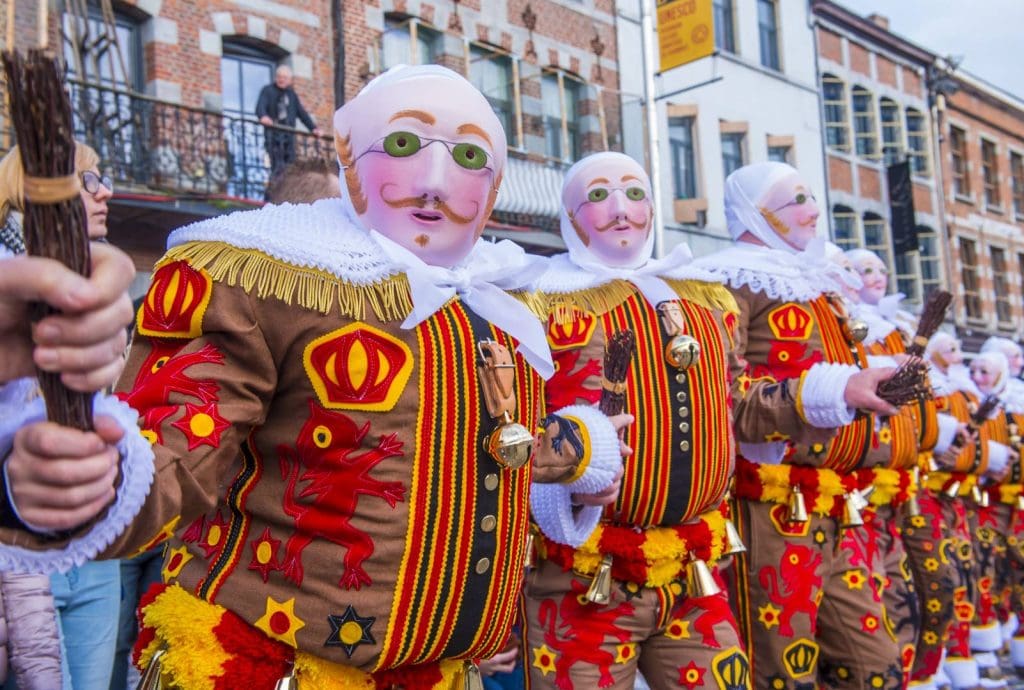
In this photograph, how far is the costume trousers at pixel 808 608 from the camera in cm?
388

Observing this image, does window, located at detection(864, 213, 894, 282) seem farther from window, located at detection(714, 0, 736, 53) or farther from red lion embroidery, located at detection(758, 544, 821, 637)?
red lion embroidery, located at detection(758, 544, 821, 637)

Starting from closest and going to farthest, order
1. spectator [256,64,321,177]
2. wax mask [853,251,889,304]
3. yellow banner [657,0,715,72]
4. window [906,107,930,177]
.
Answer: wax mask [853,251,889,304] → spectator [256,64,321,177] → yellow banner [657,0,715,72] → window [906,107,930,177]

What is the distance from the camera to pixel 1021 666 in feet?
23.8

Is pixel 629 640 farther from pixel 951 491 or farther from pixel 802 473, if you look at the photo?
pixel 951 491

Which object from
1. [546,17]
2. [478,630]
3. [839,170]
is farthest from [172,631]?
[839,170]

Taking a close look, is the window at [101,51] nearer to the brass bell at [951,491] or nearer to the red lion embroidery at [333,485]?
the brass bell at [951,491]

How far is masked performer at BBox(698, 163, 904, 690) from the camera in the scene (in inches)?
151

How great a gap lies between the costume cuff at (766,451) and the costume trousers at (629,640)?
894 mm

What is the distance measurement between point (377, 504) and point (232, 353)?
40 centimetres

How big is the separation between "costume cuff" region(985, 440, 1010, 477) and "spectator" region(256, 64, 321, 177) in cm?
751

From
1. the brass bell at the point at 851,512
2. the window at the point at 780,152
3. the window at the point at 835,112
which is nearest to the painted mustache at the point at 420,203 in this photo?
the brass bell at the point at 851,512

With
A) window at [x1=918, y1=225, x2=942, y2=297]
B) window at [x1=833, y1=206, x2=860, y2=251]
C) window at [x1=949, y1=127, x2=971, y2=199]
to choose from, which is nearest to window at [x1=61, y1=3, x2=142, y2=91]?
window at [x1=833, y1=206, x2=860, y2=251]

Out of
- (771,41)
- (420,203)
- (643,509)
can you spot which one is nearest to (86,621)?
(643,509)

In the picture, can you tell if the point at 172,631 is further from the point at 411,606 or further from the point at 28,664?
the point at 28,664
